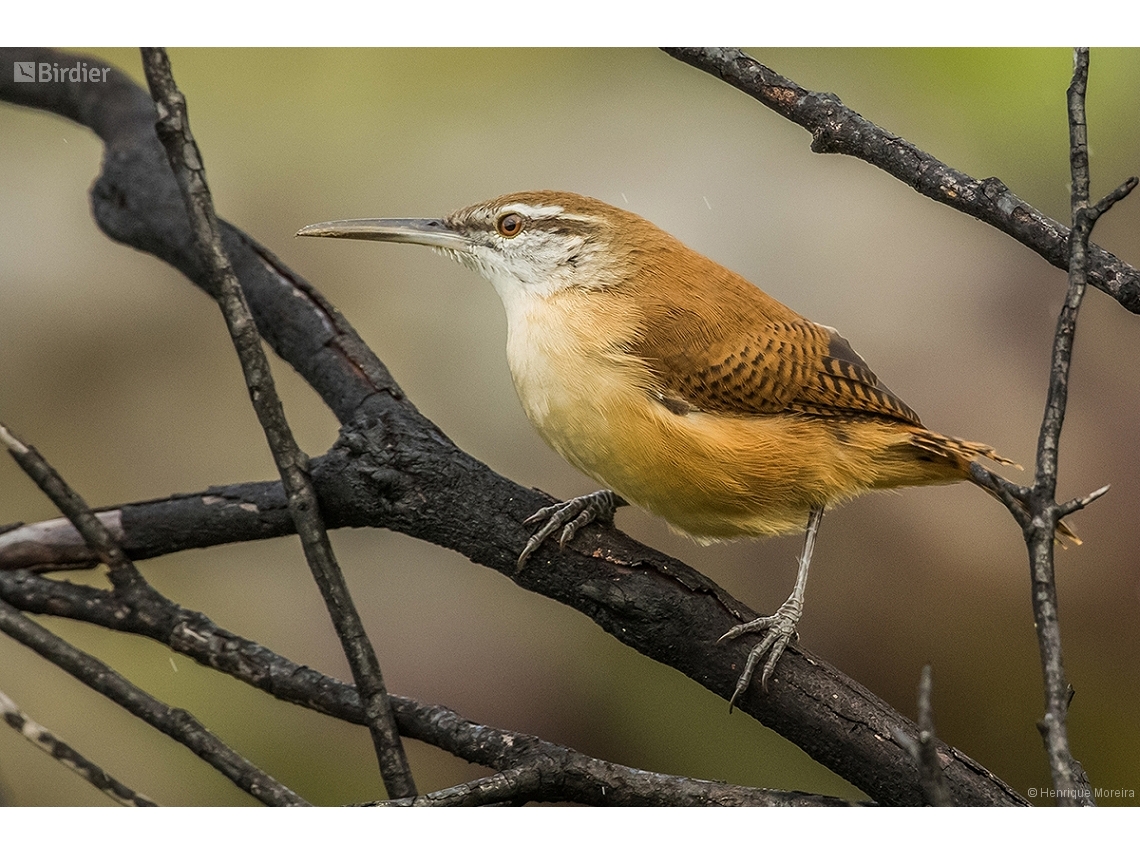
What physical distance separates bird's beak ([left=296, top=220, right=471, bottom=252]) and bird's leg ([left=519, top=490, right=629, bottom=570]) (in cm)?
53

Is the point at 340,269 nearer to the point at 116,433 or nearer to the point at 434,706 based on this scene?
the point at 116,433

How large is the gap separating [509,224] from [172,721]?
115cm

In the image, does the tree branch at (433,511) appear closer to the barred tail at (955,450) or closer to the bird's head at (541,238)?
the bird's head at (541,238)

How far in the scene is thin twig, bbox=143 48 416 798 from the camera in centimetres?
205

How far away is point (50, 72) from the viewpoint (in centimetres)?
218

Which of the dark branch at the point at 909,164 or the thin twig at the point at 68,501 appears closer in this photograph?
the dark branch at the point at 909,164

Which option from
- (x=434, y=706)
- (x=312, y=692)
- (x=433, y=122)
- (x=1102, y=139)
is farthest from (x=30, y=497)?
(x=1102, y=139)

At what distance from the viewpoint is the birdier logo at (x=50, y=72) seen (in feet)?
7.11

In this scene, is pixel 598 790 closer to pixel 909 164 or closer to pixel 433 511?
pixel 433 511

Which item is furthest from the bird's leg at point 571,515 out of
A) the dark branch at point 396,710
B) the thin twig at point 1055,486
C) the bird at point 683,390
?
the thin twig at point 1055,486

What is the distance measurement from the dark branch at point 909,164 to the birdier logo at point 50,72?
1232 mm

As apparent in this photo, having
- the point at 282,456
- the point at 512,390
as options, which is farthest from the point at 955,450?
the point at 282,456

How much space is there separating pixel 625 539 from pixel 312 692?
684 millimetres

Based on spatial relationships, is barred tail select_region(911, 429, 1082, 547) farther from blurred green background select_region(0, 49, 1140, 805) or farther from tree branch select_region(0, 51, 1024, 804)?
tree branch select_region(0, 51, 1024, 804)
